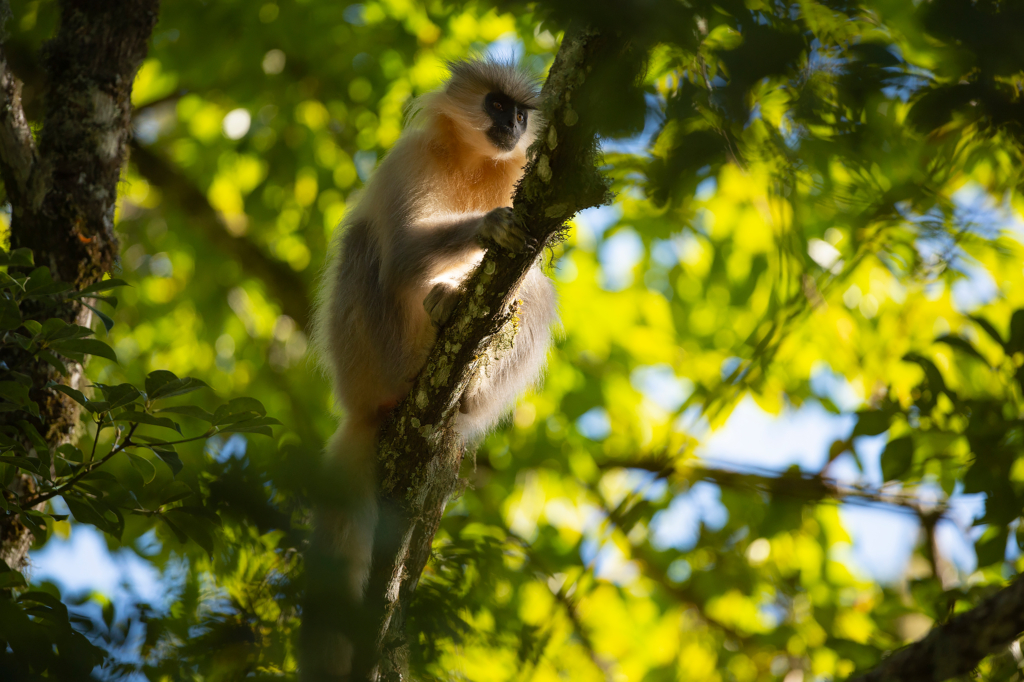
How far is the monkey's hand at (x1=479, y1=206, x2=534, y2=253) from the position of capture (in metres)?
2.57

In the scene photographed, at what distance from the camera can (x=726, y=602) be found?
5.71m

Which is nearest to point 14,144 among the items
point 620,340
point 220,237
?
point 220,237

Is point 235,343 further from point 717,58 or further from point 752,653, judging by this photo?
point 717,58

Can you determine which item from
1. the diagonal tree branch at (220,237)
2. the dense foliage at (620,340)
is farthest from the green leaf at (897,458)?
the diagonal tree branch at (220,237)

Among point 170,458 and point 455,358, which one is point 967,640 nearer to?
point 455,358

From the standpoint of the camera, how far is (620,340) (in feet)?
20.2

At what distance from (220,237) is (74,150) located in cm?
331

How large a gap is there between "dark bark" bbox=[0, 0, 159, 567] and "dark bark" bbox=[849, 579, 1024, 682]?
302 cm

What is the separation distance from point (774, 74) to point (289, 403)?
5.69 meters

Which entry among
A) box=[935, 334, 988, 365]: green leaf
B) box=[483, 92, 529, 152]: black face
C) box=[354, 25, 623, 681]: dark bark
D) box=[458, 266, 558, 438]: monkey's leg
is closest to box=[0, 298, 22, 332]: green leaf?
box=[354, 25, 623, 681]: dark bark

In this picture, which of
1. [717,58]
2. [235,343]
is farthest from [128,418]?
[235,343]

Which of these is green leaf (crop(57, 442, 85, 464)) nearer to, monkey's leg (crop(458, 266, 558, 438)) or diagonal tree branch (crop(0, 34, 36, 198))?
diagonal tree branch (crop(0, 34, 36, 198))

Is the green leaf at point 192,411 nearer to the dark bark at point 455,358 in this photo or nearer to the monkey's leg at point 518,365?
the dark bark at point 455,358

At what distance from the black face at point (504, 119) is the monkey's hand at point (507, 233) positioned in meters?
1.62
